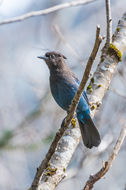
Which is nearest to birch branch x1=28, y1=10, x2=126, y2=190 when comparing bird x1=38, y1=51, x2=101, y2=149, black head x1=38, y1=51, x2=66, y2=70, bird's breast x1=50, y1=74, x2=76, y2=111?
bird x1=38, y1=51, x2=101, y2=149

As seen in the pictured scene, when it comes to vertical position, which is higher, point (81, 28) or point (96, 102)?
point (81, 28)

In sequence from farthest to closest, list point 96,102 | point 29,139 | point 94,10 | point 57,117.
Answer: point 94,10
point 29,139
point 57,117
point 96,102

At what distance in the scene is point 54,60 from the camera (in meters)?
4.78

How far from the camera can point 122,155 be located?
28.2ft

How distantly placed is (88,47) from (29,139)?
7.72 ft

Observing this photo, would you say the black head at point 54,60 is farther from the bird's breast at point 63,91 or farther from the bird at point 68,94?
the bird's breast at point 63,91

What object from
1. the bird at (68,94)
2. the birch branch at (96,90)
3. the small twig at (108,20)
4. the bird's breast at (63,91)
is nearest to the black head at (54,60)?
the bird at (68,94)

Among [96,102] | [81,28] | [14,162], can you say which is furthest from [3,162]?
[96,102]

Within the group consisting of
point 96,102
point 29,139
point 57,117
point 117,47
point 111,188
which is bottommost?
point 111,188

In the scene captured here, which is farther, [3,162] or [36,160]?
[36,160]

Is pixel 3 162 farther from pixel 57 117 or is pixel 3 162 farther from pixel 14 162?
pixel 57 117

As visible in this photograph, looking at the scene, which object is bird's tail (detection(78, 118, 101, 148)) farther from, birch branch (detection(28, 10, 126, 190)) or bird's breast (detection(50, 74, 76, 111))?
bird's breast (detection(50, 74, 76, 111))

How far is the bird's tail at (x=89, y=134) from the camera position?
4109 mm

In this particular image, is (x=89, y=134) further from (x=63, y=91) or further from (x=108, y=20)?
(x=108, y=20)
